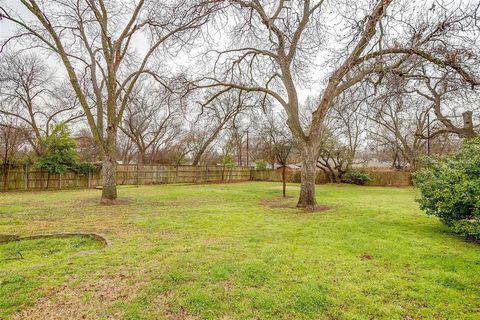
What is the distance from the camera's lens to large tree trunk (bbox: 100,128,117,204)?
30.2ft

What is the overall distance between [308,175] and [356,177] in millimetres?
13289

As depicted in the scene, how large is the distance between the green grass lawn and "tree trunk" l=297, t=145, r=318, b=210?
2.41 metres

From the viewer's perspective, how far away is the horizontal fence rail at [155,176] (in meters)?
14.0

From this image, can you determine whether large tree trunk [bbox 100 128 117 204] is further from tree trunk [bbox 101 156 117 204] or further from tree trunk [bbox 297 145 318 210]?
tree trunk [bbox 297 145 318 210]

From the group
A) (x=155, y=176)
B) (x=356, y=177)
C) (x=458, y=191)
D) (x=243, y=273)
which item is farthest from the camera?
(x=356, y=177)

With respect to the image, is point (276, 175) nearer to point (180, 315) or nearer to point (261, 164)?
point (261, 164)

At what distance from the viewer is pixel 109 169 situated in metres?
9.31

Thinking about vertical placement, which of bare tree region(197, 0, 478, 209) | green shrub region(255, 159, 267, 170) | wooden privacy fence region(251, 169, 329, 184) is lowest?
wooden privacy fence region(251, 169, 329, 184)

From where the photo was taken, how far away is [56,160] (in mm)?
14531

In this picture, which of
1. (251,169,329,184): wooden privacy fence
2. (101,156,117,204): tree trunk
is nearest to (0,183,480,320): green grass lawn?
(101,156,117,204): tree trunk

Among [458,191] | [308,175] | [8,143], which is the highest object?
[8,143]

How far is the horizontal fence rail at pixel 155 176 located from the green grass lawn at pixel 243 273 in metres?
10.6

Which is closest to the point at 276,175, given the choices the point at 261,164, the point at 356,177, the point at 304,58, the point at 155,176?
the point at 261,164

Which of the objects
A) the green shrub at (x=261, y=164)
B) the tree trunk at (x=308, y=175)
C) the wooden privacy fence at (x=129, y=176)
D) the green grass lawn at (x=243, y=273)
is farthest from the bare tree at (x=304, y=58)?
the green shrub at (x=261, y=164)
